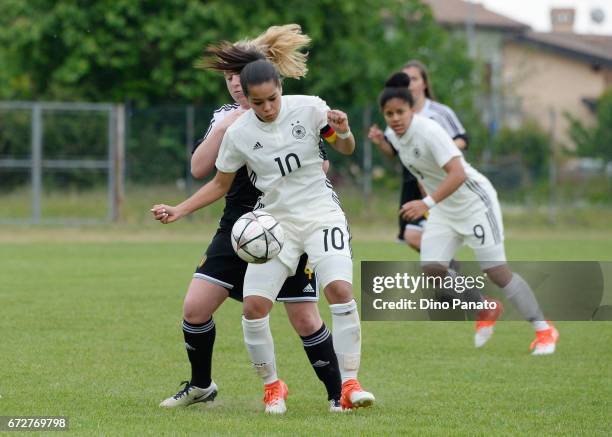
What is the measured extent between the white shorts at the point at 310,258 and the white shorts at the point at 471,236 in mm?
2913

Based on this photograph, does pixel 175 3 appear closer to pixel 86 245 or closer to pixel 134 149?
pixel 134 149

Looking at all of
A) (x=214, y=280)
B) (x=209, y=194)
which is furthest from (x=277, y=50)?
(x=214, y=280)

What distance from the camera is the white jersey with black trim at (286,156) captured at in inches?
232

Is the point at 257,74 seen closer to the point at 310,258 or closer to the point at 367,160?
the point at 310,258

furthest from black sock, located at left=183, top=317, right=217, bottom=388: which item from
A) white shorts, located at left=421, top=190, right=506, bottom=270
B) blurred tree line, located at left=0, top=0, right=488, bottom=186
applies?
blurred tree line, located at left=0, top=0, right=488, bottom=186

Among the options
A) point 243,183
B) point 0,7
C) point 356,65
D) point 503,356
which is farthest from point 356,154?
point 243,183

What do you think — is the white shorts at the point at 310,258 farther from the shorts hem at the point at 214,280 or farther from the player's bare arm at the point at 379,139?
the player's bare arm at the point at 379,139

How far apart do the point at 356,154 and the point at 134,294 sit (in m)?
11.2

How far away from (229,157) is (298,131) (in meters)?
0.39

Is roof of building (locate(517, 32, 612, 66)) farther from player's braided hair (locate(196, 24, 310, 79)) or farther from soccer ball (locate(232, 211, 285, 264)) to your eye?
soccer ball (locate(232, 211, 285, 264))

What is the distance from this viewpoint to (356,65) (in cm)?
2775

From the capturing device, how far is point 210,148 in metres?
6.20

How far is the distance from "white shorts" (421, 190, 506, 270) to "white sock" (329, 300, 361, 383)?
114 inches

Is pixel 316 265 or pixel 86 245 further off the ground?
pixel 316 265
